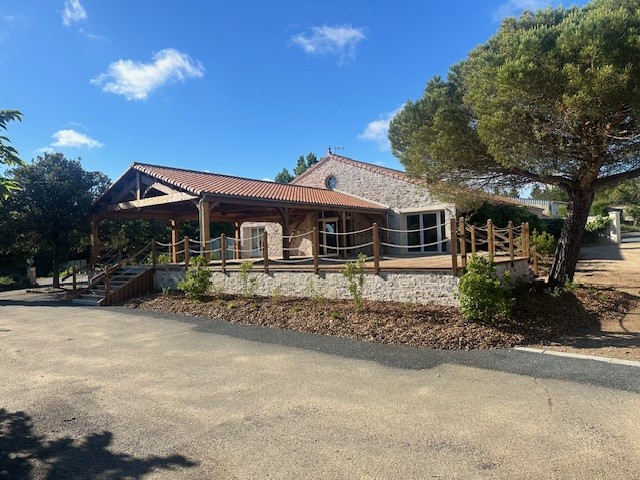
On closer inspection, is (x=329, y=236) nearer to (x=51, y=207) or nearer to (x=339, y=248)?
(x=339, y=248)

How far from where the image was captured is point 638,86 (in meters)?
6.16

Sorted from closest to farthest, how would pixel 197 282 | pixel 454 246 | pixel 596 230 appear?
pixel 454 246 < pixel 197 282 < pixel 596 230

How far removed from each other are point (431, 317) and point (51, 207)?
651 inches

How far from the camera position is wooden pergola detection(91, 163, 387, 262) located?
13.0 m

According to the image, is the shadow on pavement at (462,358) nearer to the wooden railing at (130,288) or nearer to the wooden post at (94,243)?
the wooden railing at (130,288)

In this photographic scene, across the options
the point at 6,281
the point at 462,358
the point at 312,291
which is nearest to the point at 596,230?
the point at 312,291

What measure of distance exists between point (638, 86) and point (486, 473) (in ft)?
20.3

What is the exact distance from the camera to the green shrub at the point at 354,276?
8.73 metres

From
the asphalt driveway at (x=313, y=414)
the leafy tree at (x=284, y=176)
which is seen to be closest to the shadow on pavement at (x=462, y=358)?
the asphalt driveway at (x=313, y=414)

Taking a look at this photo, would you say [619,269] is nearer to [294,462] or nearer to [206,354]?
[206,354]

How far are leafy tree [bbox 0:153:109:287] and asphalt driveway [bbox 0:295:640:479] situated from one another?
1218 cm

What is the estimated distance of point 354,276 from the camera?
30.8ft

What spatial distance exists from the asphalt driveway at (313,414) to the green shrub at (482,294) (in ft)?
3.52

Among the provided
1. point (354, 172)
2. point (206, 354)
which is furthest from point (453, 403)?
point (354, 172)
